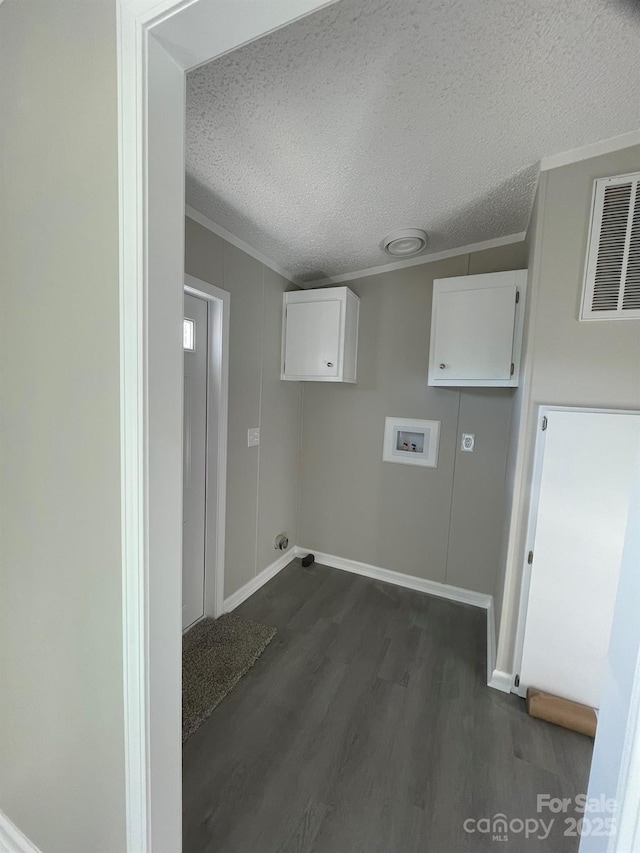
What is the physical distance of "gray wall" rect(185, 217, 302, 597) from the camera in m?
2.04

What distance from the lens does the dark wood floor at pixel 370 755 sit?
1162 millimetres

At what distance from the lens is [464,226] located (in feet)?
6.63

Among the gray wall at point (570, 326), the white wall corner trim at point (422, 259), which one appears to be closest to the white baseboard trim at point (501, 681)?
the gray wall at point (570, 326)

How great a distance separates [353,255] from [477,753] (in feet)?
9.26

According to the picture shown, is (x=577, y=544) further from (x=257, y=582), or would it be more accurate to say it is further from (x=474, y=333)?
(x=257, y=582)

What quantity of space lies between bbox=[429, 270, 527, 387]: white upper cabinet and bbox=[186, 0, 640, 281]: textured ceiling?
40 centimetres

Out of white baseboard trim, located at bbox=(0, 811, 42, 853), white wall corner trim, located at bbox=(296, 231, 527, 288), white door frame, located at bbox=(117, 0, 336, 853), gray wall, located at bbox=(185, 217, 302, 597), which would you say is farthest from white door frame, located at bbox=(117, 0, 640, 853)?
white wall corner trim, located at bbox=(296, 231, 527, 288)

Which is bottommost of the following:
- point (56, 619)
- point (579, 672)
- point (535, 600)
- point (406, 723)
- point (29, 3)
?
point (406, 723)

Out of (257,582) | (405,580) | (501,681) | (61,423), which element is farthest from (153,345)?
(405,580)

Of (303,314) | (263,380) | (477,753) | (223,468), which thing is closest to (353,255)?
(303,314)

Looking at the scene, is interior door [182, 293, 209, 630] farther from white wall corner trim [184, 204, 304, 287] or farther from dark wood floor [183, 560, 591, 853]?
dark wood floor [183, 560, 591, 853]

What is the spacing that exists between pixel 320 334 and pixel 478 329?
3.54 ft

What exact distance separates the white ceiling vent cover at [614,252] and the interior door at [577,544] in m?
0.45

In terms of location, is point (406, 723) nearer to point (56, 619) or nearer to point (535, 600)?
point (535, 600)
